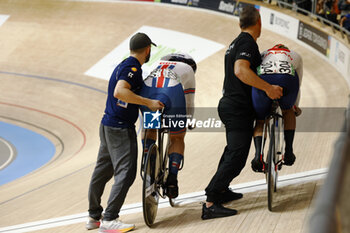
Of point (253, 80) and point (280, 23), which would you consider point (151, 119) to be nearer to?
point (253, 80)

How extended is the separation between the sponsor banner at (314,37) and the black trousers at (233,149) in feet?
18.1

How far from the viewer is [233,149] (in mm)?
3031

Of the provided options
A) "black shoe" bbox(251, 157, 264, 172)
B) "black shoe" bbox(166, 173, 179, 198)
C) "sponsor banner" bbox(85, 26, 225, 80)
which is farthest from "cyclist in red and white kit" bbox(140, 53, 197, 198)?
"sponsor banner" bbox(85, 26, 225, 80)

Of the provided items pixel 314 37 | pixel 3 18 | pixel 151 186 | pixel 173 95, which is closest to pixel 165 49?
pixel 314 37

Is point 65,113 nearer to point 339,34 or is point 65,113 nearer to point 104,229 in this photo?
point 339,34

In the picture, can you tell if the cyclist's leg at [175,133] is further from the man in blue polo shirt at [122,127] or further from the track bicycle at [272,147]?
the track bicycle at [272,147]

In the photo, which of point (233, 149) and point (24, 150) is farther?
point (24, 150)

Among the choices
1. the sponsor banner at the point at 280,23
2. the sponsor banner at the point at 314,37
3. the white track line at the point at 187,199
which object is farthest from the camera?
the sponsor banner at the point at 280,23

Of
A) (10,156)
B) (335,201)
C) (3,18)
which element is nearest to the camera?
(335,201)


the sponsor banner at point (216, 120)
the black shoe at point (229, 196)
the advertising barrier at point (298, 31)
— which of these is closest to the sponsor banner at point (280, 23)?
the advertising barrier at point (298, 31)

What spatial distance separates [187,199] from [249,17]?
1387mm

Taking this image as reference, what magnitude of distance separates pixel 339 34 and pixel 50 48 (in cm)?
638

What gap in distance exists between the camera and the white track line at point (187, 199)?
11.5 feet

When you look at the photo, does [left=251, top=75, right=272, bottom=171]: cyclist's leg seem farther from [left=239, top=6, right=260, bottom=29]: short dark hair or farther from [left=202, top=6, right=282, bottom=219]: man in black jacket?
[left=239, top=6, right=260, bottom=29]: short dark hair
